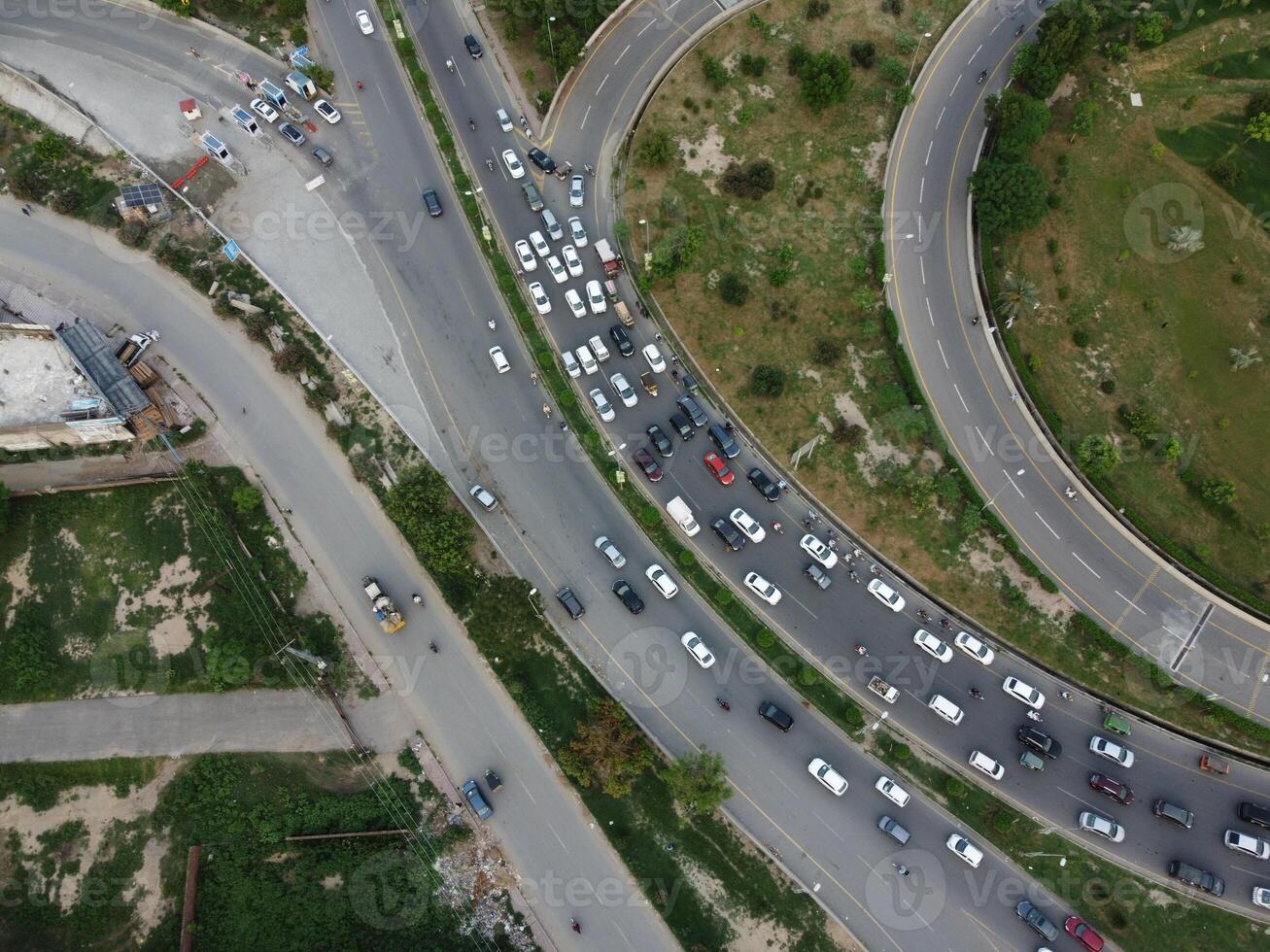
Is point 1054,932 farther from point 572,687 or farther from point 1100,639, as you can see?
point 572,687

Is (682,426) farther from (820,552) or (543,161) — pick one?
(543,161)

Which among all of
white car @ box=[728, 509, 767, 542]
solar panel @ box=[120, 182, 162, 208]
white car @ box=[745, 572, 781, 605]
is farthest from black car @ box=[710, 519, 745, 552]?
solar panel @ box=[120, 182, 162, 208]

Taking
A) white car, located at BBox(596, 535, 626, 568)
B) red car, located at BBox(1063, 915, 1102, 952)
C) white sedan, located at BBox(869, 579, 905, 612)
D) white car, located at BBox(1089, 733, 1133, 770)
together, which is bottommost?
red car, located at BBox(1063, 915, 1102, 952)

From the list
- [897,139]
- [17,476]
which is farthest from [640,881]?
[897,139]

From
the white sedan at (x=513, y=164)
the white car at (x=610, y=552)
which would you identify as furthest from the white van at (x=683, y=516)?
the white sedan at (x=513, y=164)

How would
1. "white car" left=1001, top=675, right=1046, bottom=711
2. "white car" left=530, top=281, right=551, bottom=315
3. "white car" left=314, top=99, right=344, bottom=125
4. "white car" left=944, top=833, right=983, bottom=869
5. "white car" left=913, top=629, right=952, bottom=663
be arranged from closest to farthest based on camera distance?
"white car" left=944, top=833, right=983, bottom=869 → "white car" left=1001, top=675, right=1046, bottom=711 → "white car" left=913, top=629, right=952, bottom=663 → "white car" left=530, top=281, right=551, bottom=315 → "white car" left=314, top=99, right=344, bottom=125

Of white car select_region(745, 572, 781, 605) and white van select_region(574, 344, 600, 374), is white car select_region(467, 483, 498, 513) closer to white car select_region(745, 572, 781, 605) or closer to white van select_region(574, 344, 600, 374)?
white van select_region(574, 344, 600, 374)

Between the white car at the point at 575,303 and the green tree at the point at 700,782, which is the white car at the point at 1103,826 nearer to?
the green tree at the point at 700,782
